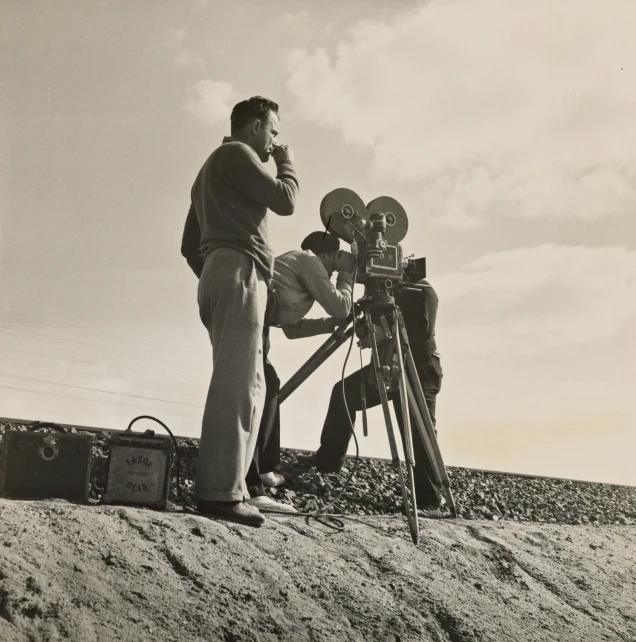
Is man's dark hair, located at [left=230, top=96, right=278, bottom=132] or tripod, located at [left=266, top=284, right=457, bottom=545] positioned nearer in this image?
man's dark hair, located at [left=230, top=96, right=278, bottom=132]

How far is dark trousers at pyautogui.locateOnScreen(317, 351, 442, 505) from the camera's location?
17.7ft

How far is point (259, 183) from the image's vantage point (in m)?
3.82

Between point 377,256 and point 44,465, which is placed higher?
point 377,256

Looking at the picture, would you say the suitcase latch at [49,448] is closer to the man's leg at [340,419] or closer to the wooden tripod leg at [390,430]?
the wooden tripod leg at [390,430]

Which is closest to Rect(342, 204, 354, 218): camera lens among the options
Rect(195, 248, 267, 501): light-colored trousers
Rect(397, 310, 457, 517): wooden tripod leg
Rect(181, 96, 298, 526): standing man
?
Rect(397, 310, 457, 517): wooden tripod leg

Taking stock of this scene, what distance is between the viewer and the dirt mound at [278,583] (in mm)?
2721

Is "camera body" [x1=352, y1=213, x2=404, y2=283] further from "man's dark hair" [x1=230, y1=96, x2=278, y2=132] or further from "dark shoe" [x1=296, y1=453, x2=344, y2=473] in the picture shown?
"dark shoe" [x1=296, y1=453, x2=344, y2=473]

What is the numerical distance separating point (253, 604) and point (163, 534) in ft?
1.77

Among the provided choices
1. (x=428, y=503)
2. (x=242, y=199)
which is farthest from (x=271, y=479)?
(x=242, y=199)

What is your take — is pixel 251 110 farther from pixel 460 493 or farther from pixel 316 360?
pixel 460 493

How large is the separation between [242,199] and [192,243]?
0.57 m


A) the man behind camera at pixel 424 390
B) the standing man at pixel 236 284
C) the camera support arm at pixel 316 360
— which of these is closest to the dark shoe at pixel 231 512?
the standing man at pixel 236 284

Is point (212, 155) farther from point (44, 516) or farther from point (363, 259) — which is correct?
point (44, 516)

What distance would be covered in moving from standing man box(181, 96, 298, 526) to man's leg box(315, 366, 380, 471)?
1604mm
